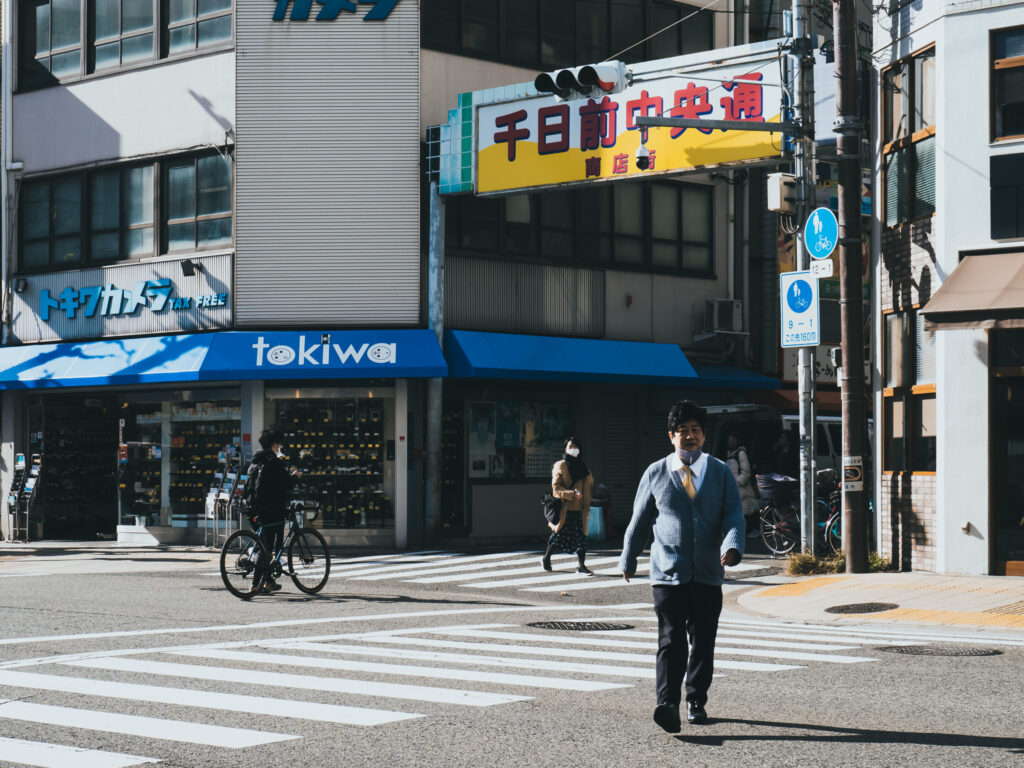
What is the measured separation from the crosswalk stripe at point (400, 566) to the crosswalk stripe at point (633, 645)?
295 inches

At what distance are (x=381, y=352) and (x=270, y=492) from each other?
8.60 meters

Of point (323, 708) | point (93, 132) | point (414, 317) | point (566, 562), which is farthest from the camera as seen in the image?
point (93, 132)

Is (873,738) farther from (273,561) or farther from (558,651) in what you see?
(273,561)

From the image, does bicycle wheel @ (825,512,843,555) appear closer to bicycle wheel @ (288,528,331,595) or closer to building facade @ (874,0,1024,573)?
building facade @ (874,0,1024,573)

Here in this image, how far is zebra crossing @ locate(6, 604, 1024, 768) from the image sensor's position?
7.59 metres

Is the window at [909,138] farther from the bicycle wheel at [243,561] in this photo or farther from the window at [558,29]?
the window at [558,29]

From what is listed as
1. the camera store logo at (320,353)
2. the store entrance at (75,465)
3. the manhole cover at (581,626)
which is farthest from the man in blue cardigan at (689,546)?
the store entrance at (75,465)

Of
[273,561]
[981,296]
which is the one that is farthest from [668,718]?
[981,296]

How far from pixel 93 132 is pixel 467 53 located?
7.75 meters

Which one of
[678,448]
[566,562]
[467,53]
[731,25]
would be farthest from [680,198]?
[678,448]

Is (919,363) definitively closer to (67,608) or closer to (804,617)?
(804,617)

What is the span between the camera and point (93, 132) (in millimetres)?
27547

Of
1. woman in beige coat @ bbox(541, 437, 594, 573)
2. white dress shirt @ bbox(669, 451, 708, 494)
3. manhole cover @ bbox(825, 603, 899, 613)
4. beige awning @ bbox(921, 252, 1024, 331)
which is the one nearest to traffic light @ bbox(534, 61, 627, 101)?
beige awning @ bbox(921, 252, 1024, 331)

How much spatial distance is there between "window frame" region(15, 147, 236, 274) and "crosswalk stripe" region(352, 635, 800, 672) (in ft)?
49.2
